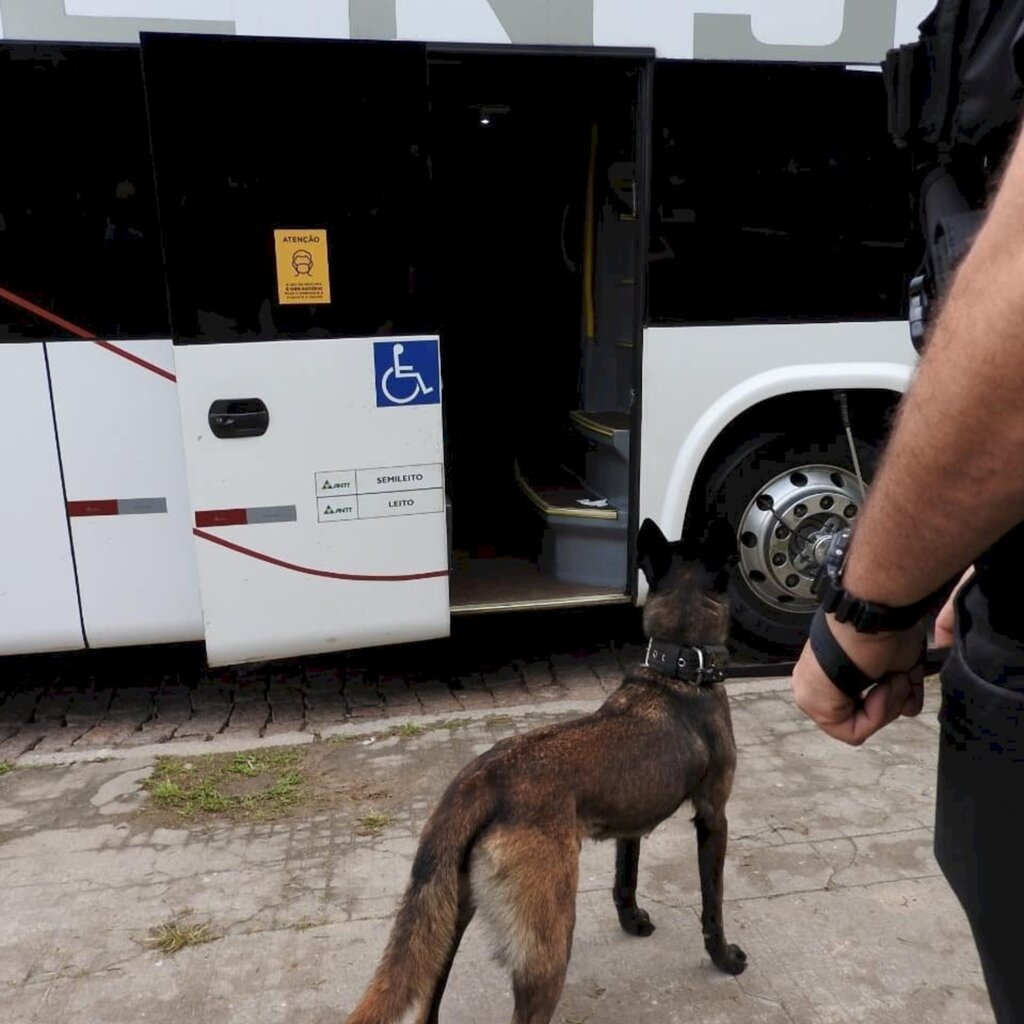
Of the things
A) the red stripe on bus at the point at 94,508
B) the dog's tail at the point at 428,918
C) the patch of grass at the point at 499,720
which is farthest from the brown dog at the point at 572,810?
the red stripe on bus at the point at 94,508

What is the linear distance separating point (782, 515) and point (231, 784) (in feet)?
8.50

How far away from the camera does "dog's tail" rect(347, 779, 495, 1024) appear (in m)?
1.85

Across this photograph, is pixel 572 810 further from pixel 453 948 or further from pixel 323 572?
pixel 323 572

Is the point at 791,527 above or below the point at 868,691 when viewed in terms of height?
below

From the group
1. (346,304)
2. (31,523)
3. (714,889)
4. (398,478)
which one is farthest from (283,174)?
(714,889)

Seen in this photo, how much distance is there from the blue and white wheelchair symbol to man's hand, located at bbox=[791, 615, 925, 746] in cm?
273

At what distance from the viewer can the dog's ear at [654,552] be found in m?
2.63

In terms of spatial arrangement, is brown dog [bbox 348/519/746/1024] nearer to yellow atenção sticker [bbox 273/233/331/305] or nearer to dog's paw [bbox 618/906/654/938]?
dog's paw [bbox 618/906/654/938]

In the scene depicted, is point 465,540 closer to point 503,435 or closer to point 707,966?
point 503,435

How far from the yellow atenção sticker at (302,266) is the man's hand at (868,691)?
9.38ft

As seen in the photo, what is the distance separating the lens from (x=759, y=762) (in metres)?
3.55

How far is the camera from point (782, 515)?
4.34 metres

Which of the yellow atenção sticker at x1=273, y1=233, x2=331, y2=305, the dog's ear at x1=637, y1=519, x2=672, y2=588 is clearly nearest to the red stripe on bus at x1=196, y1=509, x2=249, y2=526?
the yellow atenção sticker at x1=273, y1=233, x2=331, y2=305

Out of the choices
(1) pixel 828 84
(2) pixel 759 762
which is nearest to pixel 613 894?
(2) pixel 759 762
